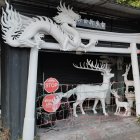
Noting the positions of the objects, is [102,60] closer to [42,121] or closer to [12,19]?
[42,121]

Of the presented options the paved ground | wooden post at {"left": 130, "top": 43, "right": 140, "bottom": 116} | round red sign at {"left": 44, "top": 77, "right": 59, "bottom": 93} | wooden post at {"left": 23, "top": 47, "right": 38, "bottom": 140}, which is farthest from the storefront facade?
the paved ground

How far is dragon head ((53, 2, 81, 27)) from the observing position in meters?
6.77

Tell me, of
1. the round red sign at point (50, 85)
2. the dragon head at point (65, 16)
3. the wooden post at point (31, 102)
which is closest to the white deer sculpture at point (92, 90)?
the round red sign at point (50, 85)

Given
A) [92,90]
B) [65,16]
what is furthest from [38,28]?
[92,90]

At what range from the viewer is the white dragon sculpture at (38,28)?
5.94 metres

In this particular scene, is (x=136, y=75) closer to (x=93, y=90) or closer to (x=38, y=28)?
(x=93, y=90)

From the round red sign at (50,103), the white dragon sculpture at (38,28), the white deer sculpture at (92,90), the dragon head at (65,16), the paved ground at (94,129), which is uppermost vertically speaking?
the dragon head at (65,16)

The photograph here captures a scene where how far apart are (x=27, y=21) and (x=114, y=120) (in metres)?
4.25

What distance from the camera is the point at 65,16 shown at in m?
6.82

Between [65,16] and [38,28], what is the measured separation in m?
0.95

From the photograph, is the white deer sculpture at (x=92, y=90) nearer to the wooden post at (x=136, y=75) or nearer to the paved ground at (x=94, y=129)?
the paved ground at (x=94, y=129)

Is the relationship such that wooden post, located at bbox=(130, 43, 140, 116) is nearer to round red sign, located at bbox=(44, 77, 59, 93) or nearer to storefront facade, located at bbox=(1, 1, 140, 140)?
storefront facade, located at bbox=(1, 1, 140, 140)

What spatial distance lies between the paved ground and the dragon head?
295 cm

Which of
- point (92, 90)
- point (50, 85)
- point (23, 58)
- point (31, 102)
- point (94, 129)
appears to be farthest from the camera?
point (92, 90)
